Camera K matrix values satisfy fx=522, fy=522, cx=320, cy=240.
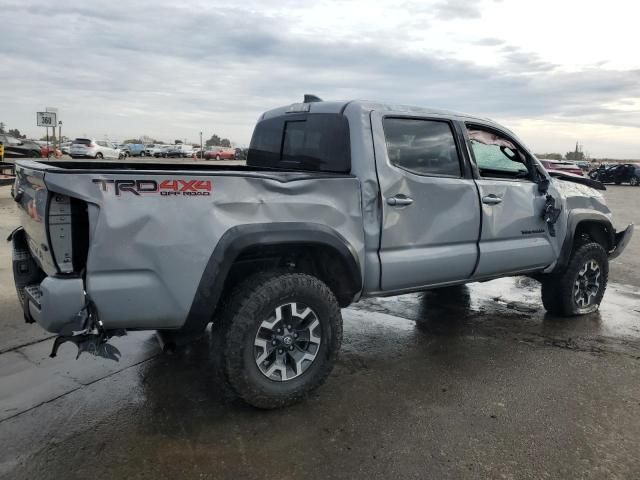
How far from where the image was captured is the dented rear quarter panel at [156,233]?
264cm

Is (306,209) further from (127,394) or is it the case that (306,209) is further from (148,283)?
(127,394)

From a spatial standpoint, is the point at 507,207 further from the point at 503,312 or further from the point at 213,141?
the point at 213,141

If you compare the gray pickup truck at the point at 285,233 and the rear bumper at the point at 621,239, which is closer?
the gray pickup truck at the point at 285,233

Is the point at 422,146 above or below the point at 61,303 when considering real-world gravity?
above

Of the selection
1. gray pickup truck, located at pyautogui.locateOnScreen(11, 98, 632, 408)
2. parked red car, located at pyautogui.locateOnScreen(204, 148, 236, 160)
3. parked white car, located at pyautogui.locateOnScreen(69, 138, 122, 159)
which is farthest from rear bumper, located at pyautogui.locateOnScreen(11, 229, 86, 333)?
parked red car, located at pyautogui.locateOnScreen(204, 148, 236, 160)

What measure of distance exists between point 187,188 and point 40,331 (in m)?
2.61

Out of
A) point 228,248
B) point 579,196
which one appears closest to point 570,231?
point 579,196

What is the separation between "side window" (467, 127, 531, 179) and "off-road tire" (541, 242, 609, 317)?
3.40 feet

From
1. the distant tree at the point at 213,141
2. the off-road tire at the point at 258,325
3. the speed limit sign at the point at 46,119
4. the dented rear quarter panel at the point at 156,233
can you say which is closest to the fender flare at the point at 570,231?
the off-road tire at the point at 258,325

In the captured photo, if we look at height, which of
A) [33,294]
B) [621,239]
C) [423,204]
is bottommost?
[33,294]

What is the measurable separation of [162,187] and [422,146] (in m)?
2.06

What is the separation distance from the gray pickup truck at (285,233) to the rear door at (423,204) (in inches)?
0.5

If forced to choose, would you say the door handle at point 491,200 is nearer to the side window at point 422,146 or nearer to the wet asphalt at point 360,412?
the side window at point 422,146

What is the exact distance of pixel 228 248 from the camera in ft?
9.62
